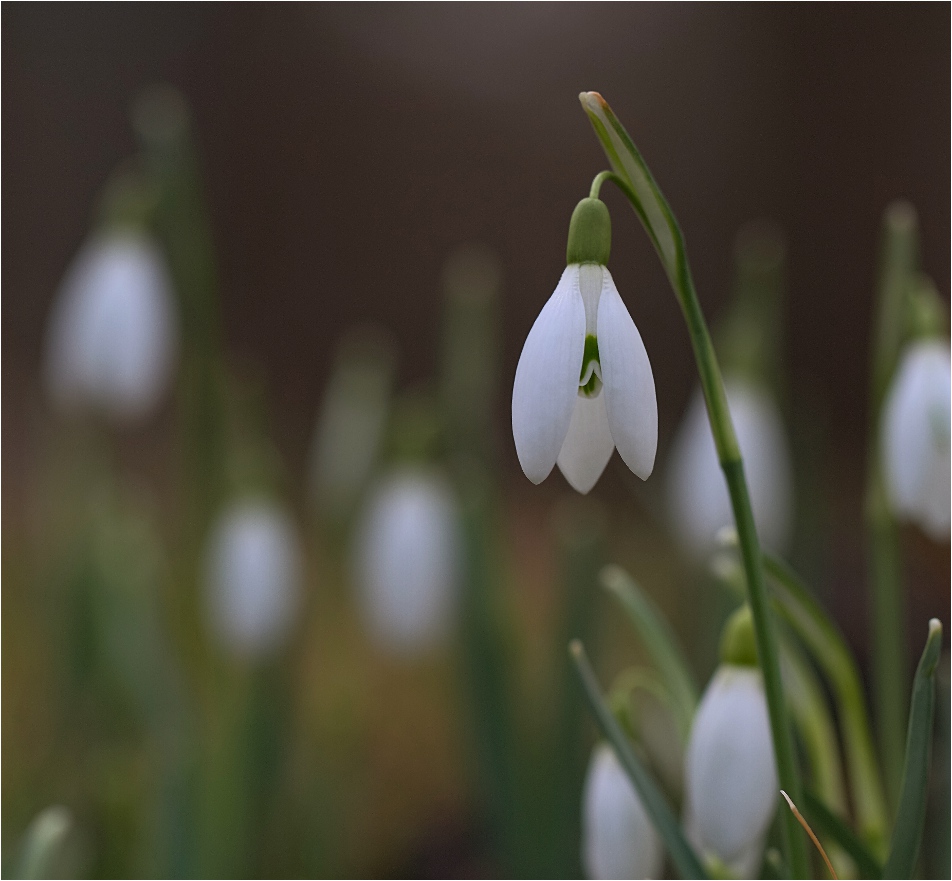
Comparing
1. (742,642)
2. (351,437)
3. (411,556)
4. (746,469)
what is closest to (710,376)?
(742,642)

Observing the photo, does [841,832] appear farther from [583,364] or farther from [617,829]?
[583,364]

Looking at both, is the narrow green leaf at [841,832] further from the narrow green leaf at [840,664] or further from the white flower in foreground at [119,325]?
the white flower in foreground at [119,325]

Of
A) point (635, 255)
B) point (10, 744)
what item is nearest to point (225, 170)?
point (635, 255)

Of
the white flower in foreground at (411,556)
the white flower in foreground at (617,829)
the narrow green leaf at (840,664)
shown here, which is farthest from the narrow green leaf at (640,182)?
the white flower in foreground at (411,556)

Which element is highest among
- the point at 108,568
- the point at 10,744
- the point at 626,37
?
the point at 626,37

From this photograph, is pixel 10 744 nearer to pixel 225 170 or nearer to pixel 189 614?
pixel 189 614
